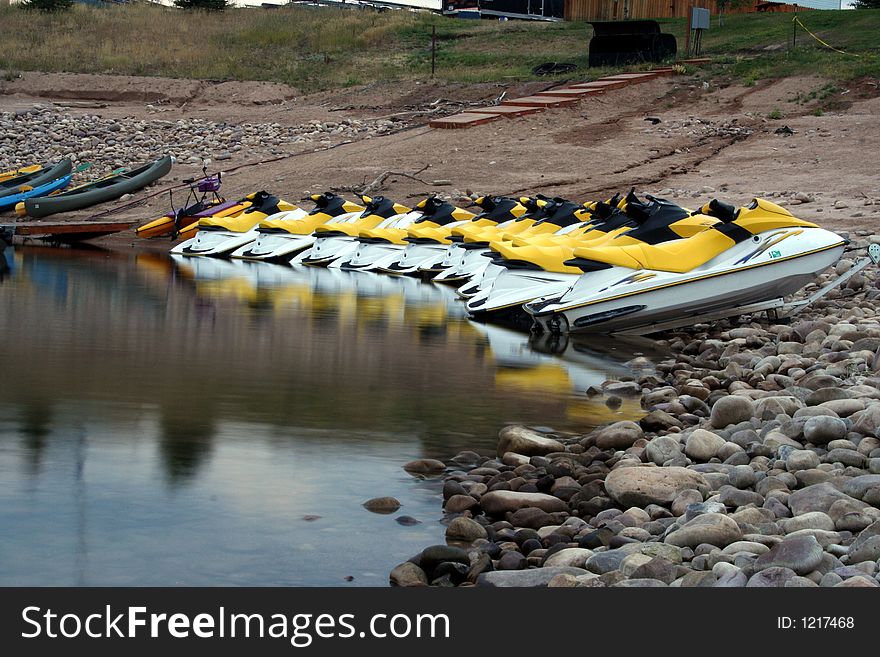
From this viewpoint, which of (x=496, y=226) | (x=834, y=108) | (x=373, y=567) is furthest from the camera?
(x=834, y=108)

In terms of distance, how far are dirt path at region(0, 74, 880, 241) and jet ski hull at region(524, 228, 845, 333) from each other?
7590 millimetres

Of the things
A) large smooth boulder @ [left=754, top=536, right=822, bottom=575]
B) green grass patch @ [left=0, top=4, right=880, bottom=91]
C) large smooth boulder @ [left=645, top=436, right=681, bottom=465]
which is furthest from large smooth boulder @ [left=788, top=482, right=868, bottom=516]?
green grass patch @ [left=0, top=4, right=880, bottom=91]

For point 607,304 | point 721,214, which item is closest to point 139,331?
point 607,304

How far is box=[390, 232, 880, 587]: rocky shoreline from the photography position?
591cm

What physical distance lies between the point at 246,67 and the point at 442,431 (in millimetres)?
42706

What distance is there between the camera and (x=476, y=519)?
7652mm

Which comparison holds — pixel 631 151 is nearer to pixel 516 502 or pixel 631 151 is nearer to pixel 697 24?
pixel 697 24

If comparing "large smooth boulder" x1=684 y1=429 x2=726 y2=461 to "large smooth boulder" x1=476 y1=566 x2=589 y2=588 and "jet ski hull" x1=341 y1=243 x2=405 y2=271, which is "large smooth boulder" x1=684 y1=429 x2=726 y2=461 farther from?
"jet ski hull" x1=341 y1=243 x2=405 y2=271

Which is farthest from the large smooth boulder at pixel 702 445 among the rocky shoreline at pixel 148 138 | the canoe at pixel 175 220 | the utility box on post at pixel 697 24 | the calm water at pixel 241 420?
the utility box on post at pixel 697 24

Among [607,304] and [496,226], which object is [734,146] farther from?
[607,304]

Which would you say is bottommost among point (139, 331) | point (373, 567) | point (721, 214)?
point (139, 331)

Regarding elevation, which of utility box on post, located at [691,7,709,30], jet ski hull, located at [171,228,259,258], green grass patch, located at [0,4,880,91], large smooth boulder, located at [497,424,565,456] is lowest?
jet ski hull, located at [171,228,259,258]

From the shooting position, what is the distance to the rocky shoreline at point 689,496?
5.91m

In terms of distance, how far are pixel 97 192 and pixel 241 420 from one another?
24317mm
